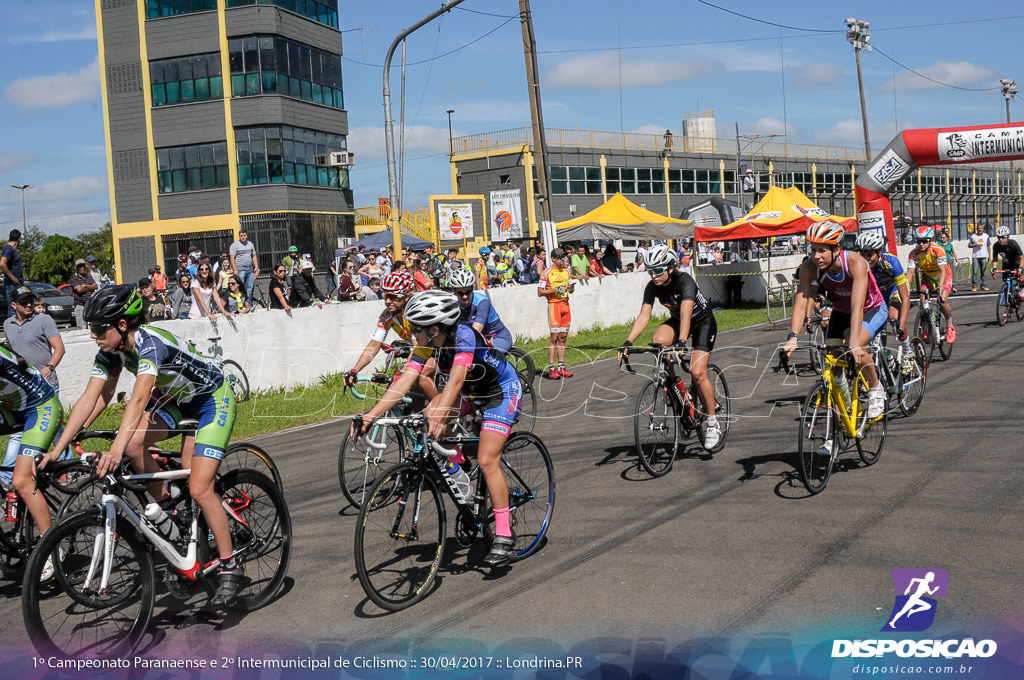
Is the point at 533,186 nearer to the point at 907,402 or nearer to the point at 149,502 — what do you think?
the point at 907,402

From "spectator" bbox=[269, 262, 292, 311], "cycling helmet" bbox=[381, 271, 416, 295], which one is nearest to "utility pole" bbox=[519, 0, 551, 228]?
"spectator" bbox=[269, 262, 292, 311]

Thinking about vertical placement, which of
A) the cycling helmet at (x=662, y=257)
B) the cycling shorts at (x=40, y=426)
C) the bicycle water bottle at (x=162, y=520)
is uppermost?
the cycling helmet at (x=662, y=257)

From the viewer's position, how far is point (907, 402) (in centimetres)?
1077

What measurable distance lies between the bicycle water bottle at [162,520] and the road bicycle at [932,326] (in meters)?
11.2

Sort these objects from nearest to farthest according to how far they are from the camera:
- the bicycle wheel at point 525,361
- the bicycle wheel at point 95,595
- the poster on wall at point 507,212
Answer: the bicycle wheel at point 95,595 → the bicycle wheel at point 525,361 → the poster on wall at point 507,212

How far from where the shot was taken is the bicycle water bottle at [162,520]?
5.34m

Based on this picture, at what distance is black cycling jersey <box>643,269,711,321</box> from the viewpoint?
30.1 feet

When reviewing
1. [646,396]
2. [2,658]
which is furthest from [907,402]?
[2,658]

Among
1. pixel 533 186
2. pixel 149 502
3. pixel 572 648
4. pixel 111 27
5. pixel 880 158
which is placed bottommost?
pixel 572 648

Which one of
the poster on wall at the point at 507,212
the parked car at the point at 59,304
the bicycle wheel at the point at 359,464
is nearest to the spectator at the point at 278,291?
the bicycle wheel at the point at 359,464

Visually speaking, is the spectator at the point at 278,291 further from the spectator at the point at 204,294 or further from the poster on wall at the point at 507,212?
the poster on wall at the point at 507,212

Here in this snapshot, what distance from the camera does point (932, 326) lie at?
46.8ft

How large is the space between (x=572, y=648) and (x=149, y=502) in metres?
2.61

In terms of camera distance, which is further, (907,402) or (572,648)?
(907,402)
